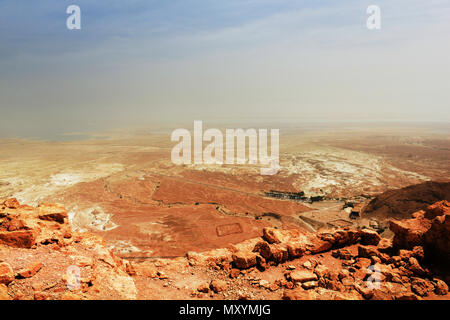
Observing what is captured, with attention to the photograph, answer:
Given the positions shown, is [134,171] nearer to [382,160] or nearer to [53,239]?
[53,239]

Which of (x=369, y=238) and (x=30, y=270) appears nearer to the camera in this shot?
(x=30, y=270)

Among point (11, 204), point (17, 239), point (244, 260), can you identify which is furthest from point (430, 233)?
point (11, 204)

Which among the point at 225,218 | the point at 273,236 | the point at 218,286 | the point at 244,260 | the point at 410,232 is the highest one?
the point at 410,232

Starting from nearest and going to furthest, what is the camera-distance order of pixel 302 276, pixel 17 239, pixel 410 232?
pixel 17 239
pixel 302 276
pixel 410 232

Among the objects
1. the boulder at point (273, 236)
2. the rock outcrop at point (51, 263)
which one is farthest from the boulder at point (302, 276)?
the rock outcrop at point (51, 263)

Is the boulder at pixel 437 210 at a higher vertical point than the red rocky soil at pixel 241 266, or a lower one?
higher

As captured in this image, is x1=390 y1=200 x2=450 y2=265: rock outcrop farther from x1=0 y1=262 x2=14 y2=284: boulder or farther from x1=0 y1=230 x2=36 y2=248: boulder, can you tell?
x1=0 y1=230 x2=36 y2=248: boulder

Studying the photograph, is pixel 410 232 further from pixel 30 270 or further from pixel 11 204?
pixel 11 204

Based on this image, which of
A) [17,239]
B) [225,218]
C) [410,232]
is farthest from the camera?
[225,218]

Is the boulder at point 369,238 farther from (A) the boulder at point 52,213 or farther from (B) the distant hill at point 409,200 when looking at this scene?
(B) the distant hill at point 409,200

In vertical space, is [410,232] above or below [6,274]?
below
